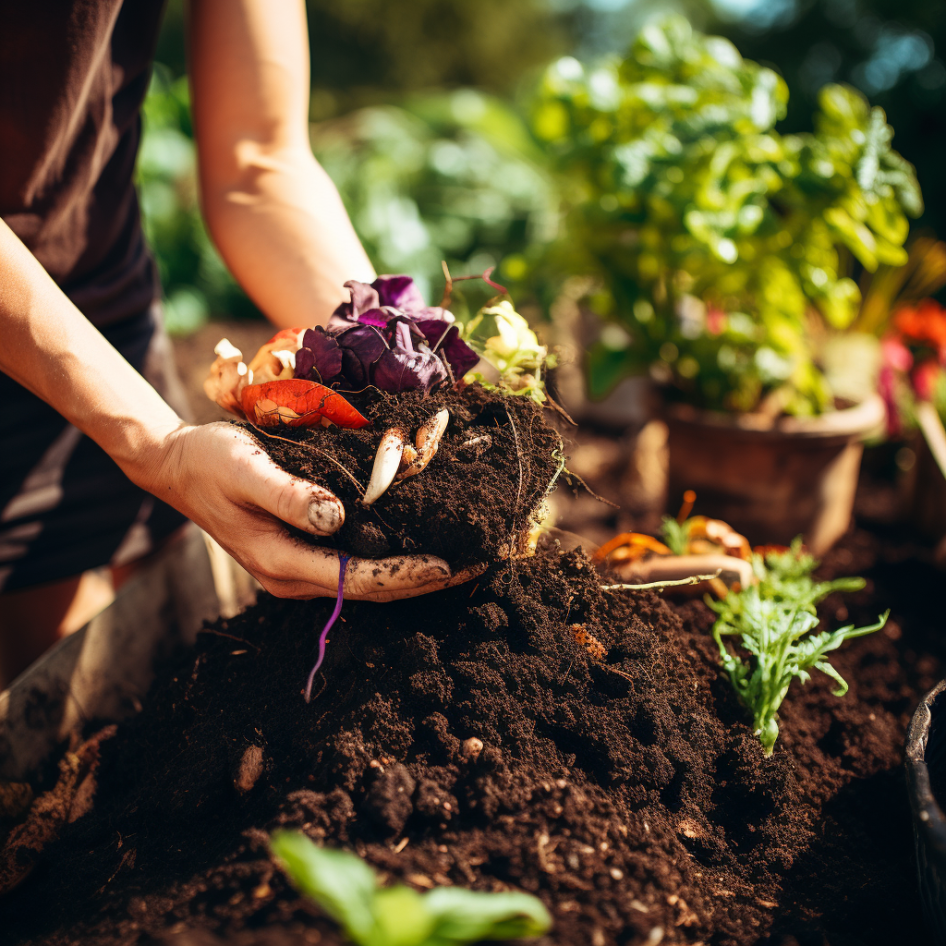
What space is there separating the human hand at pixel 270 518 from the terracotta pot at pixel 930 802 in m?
0.77

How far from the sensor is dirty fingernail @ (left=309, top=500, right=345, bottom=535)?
3.81 feet

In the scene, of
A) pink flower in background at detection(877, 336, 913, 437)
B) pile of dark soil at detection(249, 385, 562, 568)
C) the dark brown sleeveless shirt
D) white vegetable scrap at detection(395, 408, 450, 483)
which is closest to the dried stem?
pile of dark soil at detection(249, 385, 562, 568)

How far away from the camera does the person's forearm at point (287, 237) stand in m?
1.69

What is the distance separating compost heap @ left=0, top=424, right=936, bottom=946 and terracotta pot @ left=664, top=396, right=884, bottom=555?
A: 1137 millimetres

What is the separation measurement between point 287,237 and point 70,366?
24.8 inches

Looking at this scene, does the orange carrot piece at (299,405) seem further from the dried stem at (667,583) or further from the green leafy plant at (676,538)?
the green leafy plant at (676,538)

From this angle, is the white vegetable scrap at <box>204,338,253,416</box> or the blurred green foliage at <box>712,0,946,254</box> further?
the blurred green foliage at <box>712,0,946,254</box>

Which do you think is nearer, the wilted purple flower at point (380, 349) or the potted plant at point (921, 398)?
the wilted purple flower at point (380, 349)

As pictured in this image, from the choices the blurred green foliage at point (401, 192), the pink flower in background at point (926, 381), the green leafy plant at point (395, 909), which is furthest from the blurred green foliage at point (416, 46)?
the green leafy plant at point (395, 909)

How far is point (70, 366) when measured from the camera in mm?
1312

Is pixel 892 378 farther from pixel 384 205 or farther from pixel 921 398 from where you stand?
pixel 384 205

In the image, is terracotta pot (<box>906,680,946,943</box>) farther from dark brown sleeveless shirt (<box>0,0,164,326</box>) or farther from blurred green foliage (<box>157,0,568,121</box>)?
blurred green foliage (<box>157,0,568,121</box>)

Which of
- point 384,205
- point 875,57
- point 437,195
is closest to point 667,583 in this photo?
point 384,205

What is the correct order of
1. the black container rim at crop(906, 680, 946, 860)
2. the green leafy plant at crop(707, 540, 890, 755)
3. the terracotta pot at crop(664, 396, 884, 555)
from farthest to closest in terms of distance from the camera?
the terracotta pot at crop(664, 396, 884, 555) → the green leafy plant at crop(707, 540, 890, 755) → the black container rim at crop(906, 680, 946, 860)
